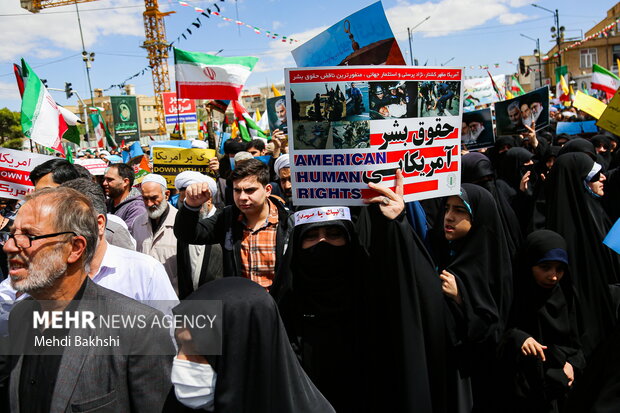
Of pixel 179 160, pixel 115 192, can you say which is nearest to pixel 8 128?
pixel 179 160

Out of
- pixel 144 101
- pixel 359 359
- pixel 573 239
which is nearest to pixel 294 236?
pixel 359 359

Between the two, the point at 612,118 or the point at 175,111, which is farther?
the point at 175,111

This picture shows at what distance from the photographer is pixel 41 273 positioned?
1828mm

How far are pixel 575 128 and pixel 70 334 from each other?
9.78 m

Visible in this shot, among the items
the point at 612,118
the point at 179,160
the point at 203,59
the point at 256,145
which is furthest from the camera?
the point at 256,145

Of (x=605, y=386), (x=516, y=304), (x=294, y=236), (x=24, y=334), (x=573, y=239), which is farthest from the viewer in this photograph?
(x=573, y=239)

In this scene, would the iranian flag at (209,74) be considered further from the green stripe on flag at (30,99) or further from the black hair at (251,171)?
the black hair at (251,171)

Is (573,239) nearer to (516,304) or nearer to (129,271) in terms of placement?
(516,304)

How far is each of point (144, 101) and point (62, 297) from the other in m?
88.2

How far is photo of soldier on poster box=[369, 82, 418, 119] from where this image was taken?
224cm

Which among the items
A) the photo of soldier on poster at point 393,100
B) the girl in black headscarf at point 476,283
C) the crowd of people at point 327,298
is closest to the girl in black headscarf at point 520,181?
the crowd of people at point 327,298

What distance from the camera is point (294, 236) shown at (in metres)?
2.77

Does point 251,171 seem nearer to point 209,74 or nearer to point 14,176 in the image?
point 14,176

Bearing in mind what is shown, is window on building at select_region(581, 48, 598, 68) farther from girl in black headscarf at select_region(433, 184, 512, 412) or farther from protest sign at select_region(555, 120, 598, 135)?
girl in black headscarf at select_region(433, 184, 512, 412)
